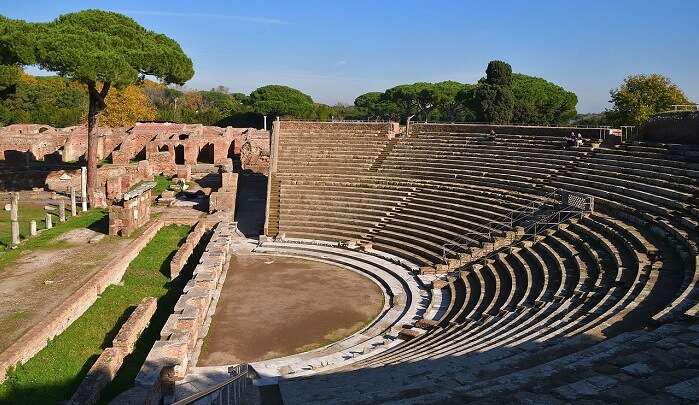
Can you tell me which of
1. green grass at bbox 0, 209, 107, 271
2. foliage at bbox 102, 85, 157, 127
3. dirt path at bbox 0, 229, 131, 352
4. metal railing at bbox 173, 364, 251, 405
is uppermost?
foliage at bbox 102, 85, 157, 127

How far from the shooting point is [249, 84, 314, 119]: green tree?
57906mm

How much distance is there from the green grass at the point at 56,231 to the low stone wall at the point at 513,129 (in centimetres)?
1486

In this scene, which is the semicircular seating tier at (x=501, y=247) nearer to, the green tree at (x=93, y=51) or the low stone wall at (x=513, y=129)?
the low stone wall at (x=513, y=129)

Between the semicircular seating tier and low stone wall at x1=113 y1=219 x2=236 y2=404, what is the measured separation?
2368mm

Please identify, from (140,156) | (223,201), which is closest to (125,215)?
(223,201)

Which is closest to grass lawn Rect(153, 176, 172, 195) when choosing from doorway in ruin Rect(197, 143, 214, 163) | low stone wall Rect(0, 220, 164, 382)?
doorway in ruin Rect(197, 143, 214, 163)

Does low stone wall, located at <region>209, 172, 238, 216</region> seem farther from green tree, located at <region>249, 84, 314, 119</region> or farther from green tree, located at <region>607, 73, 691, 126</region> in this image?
green tree, located at <region>249, 84, 314, 119</region>

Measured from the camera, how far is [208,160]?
39.1 metres

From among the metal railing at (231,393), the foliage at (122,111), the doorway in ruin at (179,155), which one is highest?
the foliage at (122,111)

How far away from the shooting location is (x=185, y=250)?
61.5 ft

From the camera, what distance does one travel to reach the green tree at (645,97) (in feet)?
105

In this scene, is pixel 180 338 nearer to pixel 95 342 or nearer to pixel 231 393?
pixel 95 342

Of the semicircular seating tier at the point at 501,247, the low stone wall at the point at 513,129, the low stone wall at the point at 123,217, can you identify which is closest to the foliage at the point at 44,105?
the semicircular seating tier at the point at 501,247

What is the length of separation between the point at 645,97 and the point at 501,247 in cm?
2076
